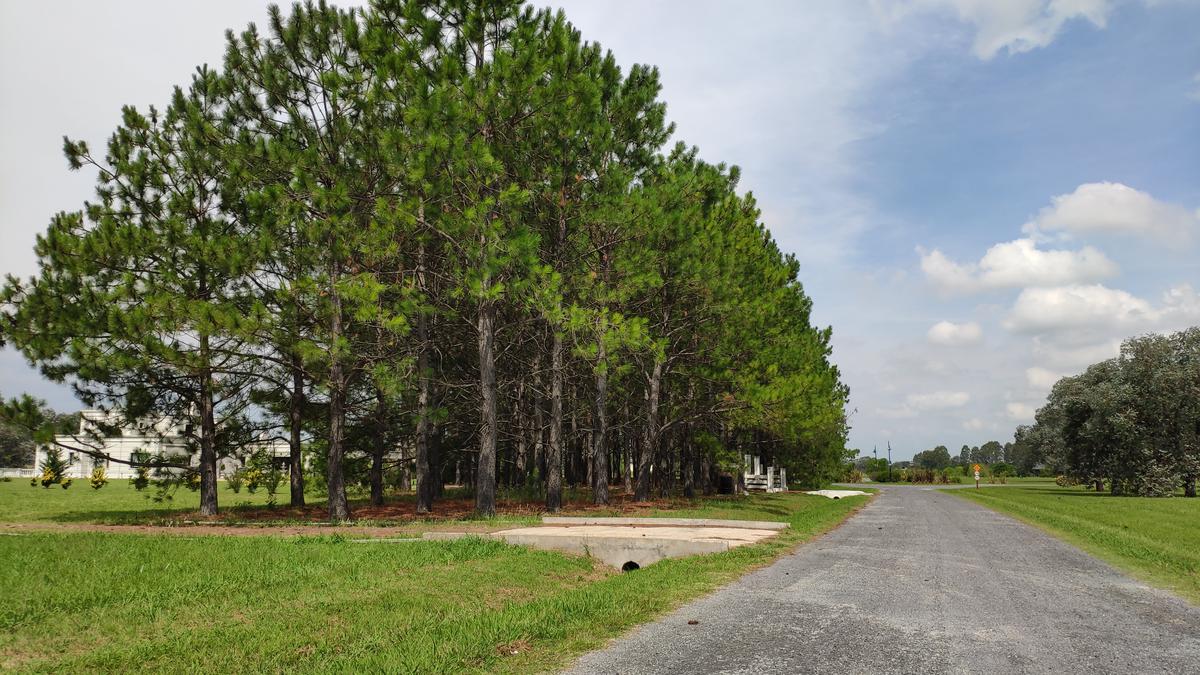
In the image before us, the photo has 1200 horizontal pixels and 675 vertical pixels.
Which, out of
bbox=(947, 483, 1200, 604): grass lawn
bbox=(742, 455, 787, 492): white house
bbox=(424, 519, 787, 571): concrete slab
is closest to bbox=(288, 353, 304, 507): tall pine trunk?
bbox=(424, 519, 787, 571): concrete slab

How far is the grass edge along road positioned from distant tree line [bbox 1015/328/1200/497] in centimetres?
4470

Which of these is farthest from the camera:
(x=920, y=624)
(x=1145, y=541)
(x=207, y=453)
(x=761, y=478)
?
(x=761, y=478)

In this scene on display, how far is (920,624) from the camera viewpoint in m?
7.05

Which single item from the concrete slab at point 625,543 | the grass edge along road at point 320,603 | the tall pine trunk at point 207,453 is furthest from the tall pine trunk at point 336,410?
the concrete slab at point 625,543

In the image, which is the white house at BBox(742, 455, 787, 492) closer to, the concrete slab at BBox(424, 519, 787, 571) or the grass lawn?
the grass lawn

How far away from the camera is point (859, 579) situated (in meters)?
9.73

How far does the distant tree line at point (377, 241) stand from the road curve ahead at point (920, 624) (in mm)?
11216

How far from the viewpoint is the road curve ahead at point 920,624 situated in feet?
18.9

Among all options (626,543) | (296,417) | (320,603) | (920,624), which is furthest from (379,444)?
(920,624)

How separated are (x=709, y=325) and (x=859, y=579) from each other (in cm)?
1620

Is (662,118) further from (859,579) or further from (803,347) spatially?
(859,579)

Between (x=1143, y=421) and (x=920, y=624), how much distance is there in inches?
2014

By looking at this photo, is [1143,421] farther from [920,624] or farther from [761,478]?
[920,624]

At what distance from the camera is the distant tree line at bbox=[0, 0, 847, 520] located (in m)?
18.6
